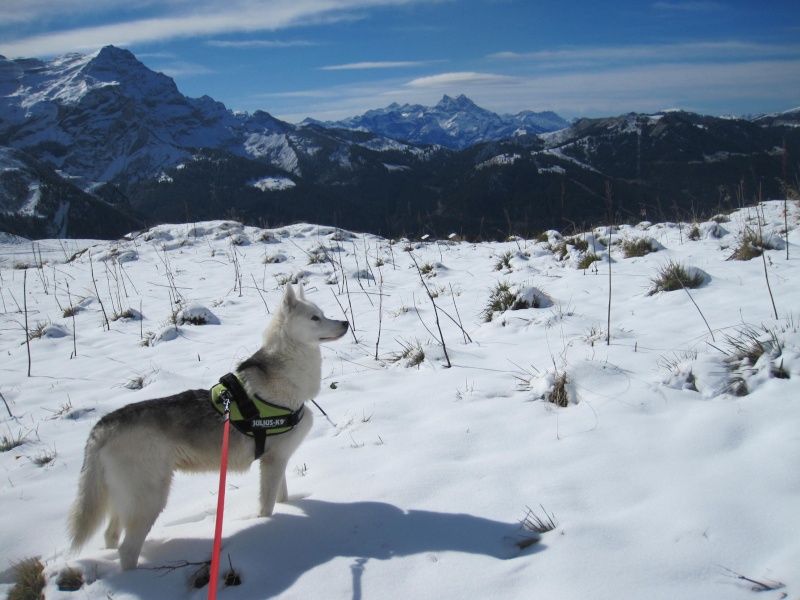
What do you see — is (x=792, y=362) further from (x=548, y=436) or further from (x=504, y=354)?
(x=504, y=354)

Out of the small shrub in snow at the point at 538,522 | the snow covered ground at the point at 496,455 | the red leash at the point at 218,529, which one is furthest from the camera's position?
the small shrub in snow at the point at 538,522

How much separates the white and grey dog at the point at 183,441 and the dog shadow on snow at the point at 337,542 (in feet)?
0.95

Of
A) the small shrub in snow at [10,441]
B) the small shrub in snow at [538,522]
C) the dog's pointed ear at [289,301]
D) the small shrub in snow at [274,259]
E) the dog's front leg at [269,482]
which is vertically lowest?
the small shrub in snow at [10,441]

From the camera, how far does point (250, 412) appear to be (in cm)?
380

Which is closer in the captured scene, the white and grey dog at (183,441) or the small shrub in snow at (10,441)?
the white and grey dog at (183,441)

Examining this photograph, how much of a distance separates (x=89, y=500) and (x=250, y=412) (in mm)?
1271

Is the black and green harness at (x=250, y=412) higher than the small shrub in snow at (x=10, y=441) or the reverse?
higher

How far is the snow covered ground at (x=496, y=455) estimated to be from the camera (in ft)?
8.72

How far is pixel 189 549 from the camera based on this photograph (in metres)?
3.52

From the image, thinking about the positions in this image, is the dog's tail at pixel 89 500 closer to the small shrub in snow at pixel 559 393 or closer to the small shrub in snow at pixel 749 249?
the small shrub in snow at pixel 559 393

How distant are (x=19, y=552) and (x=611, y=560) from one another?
427 centimetres

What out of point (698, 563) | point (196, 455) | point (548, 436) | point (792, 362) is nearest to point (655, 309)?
point (792, 362)

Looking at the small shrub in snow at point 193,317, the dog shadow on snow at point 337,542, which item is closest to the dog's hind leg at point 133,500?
the dog shadow on snow at point 337,542

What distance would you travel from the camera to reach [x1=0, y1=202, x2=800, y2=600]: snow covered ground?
2.66 m
